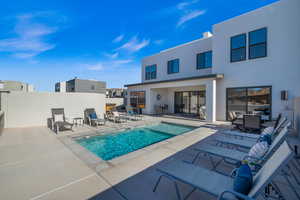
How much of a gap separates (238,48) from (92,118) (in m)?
11.3

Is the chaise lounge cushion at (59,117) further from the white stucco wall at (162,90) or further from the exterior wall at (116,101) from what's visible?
the exterior wall at (116,101)

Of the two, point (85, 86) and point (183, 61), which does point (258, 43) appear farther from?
point (85, 86)

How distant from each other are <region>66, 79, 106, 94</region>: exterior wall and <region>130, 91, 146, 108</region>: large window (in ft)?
85.4

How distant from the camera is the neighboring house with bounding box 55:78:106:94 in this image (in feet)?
121

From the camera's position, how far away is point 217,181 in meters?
2.24

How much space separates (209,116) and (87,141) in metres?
8.18

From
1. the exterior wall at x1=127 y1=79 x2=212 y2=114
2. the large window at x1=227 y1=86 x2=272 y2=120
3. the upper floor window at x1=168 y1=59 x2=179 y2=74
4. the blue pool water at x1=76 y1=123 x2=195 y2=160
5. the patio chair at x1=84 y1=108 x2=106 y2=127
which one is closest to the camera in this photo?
the blue pool water at x1=76 y1=123 x2=195 y2=160

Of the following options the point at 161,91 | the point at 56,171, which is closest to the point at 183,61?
the point at 161,91

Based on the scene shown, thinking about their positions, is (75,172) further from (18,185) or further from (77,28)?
(77,28)

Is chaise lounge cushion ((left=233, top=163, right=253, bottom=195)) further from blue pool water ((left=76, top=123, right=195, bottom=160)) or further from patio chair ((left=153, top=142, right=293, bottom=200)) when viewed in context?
blue pool water ((left=76, top=123, right=195, bottom=160))

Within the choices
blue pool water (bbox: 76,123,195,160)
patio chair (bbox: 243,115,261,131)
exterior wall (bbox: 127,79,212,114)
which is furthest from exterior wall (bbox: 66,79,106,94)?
patio chair (bbox: 243,115,261,131)

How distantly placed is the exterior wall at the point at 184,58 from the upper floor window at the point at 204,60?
0.98 feet

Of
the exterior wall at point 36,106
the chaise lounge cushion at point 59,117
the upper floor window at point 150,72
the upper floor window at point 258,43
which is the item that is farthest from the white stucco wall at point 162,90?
the chaise lounge cushion at point 59,117

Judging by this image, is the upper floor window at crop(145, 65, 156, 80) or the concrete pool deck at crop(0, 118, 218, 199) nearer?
the concrete pool deck at crop(0, 118, 218, 199)
